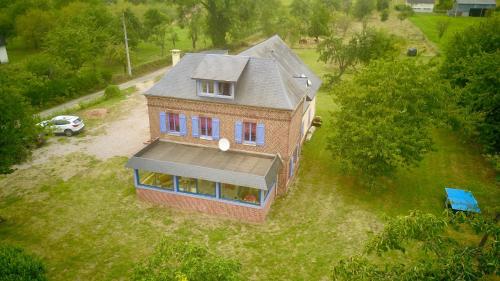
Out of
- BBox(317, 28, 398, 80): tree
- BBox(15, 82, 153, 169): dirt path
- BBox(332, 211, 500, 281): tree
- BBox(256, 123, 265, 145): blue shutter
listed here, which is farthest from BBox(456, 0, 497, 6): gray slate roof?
BBox(332, 211, 500, 281): tree

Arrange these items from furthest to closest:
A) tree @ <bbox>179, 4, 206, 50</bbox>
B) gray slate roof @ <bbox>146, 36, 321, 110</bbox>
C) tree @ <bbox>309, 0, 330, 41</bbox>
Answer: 1. tree @ <bbox>309, 0, 330, 41</bbox>
2. tree @ <bbox>179, 4, 206, 50</bbox>
3. gray slate roof @ <bbox>146, 36, 321, 110</bbox>

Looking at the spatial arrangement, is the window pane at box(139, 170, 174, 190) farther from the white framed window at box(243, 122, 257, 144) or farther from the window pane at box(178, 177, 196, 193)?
the white framed window at box(243, 122, 257, 144)

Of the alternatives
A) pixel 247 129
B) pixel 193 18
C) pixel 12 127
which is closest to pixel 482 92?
pixel 247 129

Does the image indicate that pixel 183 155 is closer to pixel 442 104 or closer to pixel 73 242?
pixel 73 242

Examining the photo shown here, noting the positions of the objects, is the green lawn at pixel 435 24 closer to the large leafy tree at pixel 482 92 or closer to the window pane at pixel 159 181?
the large leafy tree at pixel 482 92

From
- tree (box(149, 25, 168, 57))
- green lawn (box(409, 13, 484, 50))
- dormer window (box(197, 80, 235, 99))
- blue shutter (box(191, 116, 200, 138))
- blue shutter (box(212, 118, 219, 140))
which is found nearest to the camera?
dormer window (box(197, 80, 235, 99))

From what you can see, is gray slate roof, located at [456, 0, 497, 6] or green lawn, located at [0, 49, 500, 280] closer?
green lawn, located at [0, 49, 500, 280]

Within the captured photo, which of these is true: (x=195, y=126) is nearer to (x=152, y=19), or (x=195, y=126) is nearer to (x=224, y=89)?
(x=224, y=89)

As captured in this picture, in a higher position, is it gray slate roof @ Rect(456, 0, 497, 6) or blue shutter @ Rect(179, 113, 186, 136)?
gray slate roof @ Rect(456, 0, 497, 6)

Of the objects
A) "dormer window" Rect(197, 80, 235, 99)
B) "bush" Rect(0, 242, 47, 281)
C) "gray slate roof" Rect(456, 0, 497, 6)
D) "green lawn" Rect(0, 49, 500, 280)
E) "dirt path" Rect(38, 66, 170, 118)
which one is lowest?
"green lawn" Rect(0, 49, 500, 280)
